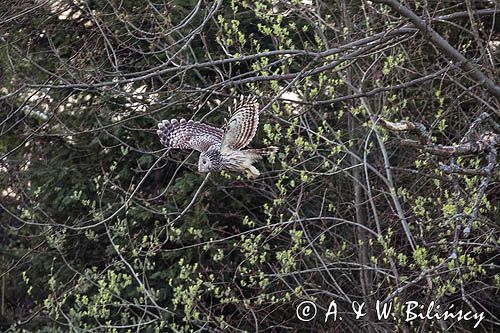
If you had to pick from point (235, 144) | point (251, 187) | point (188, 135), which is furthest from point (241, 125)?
point (251, 187)

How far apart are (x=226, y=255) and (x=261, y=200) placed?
89cm

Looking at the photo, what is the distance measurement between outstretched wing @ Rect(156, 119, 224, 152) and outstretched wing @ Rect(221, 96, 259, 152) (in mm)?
329

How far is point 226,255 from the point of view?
774 cm

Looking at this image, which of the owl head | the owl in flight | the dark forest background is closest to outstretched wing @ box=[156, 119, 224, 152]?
the owl in flight

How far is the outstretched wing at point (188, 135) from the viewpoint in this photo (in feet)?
17.4

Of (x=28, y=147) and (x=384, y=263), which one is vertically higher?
(x=28, y=147)

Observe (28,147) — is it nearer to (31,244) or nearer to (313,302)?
(31,244)

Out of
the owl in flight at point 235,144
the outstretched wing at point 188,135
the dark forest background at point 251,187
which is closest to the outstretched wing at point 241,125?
the owl in flight at point 235,144

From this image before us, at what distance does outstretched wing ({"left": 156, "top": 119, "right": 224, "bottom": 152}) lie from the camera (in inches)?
208

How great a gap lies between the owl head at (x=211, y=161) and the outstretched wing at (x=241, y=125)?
0.05 m

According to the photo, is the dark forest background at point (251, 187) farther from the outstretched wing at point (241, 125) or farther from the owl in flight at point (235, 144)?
the outstretched wing at point (241, 125)

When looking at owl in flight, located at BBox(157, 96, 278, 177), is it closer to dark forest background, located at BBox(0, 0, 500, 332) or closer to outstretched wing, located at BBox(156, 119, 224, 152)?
outstretched wing, located at BBox(156, 119, 224, 152)

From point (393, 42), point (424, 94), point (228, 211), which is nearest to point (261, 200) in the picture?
point (228, 211)

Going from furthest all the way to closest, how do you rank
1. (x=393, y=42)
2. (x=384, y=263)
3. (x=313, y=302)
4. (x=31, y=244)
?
(x=31, y=244) → (x=384, y=263) → (x=313, y=302) → (x=393, y=42)
